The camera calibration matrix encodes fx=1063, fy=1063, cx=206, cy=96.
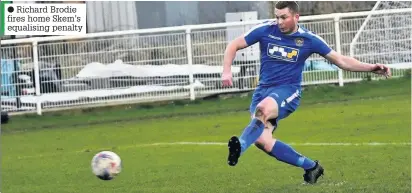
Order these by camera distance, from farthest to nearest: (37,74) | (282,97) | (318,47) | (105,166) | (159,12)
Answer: (159,12)
(37,74)
(318,47)
(282,97)
(105,166)

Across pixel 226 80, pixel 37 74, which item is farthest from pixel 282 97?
pixel 37 74

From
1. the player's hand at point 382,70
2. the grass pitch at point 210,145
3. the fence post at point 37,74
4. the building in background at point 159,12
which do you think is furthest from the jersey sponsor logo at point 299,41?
the building in background at point 159,12

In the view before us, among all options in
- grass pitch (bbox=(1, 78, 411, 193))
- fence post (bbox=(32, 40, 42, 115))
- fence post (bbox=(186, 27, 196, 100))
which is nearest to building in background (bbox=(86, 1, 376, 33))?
fence post (bbox=(186, 27, 196, 100))

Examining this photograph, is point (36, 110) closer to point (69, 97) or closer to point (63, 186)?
point (69, 97)

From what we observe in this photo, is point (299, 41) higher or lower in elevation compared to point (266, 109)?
higher

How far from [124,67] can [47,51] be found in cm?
190

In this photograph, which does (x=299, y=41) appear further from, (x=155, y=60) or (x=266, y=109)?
(x=155, y=60)

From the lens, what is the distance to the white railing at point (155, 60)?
83.5 ft

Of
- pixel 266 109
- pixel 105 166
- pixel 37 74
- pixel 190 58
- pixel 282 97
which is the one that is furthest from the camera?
pixel 190 58

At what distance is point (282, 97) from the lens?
10734 mm

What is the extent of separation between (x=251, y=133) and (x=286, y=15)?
1.26 meters

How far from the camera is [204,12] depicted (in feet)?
91.4

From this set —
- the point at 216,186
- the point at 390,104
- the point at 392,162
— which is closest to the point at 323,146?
the point at 392,162

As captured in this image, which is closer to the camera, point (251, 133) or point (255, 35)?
point (251, 133)
